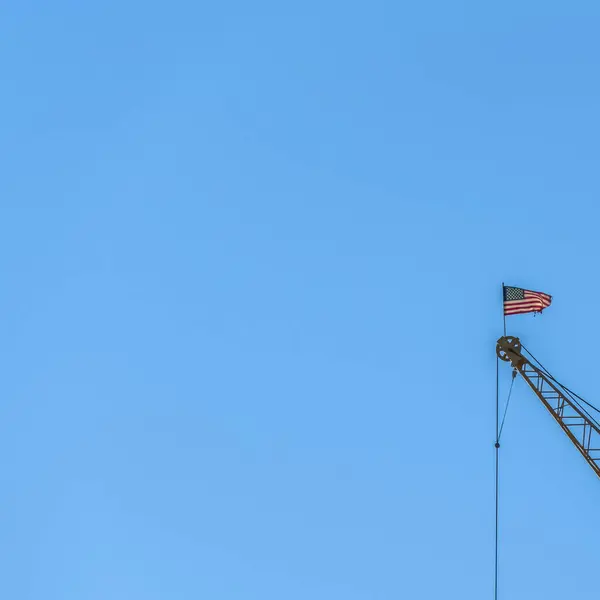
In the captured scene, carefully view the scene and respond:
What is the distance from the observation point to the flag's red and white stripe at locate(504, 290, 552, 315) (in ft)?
211

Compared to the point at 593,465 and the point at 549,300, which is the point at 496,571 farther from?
the point at 549,300

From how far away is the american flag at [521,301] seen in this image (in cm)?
6438

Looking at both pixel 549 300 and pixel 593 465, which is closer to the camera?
pixel 593 465

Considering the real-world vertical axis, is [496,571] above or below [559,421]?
below

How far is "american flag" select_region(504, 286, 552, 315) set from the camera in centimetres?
6438

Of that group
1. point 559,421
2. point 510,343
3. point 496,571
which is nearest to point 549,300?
point 510,343

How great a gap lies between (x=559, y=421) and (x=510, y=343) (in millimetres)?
5866

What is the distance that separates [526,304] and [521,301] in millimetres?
377

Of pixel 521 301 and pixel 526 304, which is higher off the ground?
pixel 521 301

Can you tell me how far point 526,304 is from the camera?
64375 mm

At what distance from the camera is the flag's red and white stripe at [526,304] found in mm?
64375

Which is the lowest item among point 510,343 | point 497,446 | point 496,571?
point 496,571

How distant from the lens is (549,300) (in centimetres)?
6475

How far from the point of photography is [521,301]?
64438 millimetres
